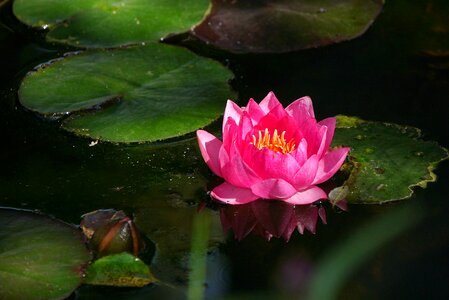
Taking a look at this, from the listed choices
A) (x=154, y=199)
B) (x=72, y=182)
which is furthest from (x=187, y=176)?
(x=72, y=182)

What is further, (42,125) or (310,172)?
(42,125)

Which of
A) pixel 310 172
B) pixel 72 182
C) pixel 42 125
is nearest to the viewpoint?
pixel 310 172

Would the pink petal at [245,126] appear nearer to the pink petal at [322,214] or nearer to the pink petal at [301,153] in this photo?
the pink petal at [301,153]

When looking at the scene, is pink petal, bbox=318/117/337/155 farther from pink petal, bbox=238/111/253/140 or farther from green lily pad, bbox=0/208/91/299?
green lily pad, bbox=0/208/91/299

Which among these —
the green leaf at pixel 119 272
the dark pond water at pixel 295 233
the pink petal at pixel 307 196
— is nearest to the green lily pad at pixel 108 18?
the dark pond water at pixel 295 233

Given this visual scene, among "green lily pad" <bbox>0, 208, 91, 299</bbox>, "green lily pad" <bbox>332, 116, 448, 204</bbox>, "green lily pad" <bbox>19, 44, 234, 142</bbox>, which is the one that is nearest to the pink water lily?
"green lily pad" <bbox>332, 116, 448, 204</bbox>

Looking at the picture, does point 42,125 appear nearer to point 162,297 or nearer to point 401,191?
point 162,297
